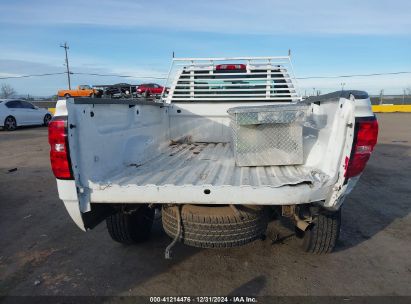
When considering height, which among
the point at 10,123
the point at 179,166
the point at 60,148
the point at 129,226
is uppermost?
the point at 60,148

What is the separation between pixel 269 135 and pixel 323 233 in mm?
1137

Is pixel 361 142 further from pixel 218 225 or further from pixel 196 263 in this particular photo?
pixel 196 263

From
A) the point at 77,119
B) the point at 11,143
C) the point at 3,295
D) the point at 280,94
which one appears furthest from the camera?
→ the point at 11,143

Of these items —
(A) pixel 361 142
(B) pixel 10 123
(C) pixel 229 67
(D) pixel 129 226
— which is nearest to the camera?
(A) pixel 361 142

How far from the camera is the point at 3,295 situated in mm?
2928

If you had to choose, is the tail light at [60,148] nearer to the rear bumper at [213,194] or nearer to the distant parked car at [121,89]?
the rear bumper at [213,194]

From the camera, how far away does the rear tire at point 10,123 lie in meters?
16.9

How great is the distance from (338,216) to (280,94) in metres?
2.61

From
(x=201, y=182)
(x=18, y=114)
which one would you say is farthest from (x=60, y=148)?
(x=18, y=114)

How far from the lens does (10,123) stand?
17109mm

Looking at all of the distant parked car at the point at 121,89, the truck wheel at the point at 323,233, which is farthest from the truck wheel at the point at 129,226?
the distant parked car at the point at 121,89

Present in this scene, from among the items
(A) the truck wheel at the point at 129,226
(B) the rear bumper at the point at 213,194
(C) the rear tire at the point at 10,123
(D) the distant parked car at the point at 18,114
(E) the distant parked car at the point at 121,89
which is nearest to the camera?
(B) the rear bumper at the point at 213,194

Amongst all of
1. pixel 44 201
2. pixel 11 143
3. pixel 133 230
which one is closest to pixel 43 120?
pixel 11 143

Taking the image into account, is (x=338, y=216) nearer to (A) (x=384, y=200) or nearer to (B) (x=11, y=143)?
(A) (x=384, y=200)
